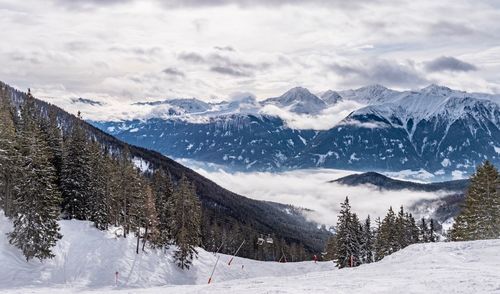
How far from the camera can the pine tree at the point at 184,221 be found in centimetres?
7656

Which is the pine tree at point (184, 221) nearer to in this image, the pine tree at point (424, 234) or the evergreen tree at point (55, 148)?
the evergreen tree at point (55, 148)

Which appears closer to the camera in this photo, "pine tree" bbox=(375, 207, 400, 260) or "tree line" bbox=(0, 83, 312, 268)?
"tree line" bbox=(0, 83, 312, 268)

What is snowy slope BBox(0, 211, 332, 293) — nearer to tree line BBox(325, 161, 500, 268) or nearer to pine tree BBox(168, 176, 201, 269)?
pine tree BBox(168, 176, 201, 269)

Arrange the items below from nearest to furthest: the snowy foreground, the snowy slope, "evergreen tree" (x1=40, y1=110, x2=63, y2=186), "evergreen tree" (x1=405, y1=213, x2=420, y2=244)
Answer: the snowy foreground, the snowy slope, "evergreen tree" (x1=40, y1=110, x2=63, y2=186), "evergreen tree" (x1=405, y1=213, x2=420, y2=244)

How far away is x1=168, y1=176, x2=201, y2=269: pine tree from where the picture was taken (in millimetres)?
76562

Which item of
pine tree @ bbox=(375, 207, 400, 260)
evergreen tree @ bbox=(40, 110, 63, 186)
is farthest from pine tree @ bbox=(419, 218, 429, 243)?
evergreen tree @ bbox=(40, 110, 63, 186)

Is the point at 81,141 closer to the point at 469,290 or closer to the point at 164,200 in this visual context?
the point at 164,200

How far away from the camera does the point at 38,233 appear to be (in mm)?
53844

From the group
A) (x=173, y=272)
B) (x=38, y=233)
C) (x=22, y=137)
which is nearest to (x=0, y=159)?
(x=22, y=137)

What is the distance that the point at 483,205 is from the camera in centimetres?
5394

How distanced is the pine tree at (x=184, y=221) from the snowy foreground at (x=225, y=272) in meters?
2.26

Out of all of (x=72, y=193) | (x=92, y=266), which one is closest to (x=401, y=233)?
(x=92, y=266)

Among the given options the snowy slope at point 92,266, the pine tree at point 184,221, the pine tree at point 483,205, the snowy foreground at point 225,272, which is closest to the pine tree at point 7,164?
the snowy foreground at point 225,272

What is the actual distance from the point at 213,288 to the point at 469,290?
13027 millimetres
